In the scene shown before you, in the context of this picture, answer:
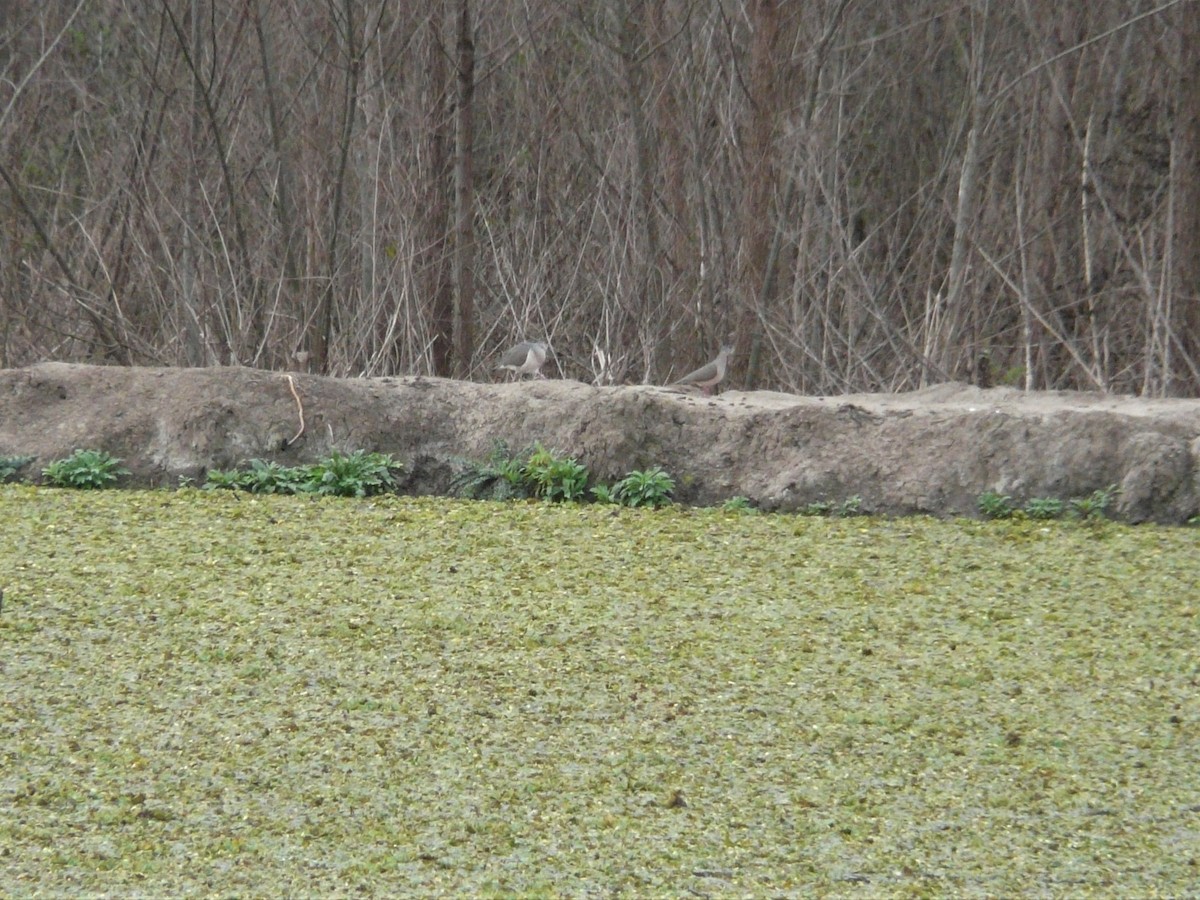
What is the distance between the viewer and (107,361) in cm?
675

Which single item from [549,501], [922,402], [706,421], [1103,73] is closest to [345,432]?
[549,501]

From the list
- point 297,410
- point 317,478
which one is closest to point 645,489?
point 317,478

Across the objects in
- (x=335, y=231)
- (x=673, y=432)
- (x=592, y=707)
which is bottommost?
(x=592, y=707)

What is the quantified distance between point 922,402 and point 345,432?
6.19 feet

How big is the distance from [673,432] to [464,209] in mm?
2709

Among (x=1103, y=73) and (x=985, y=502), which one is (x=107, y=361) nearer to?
(x=985, y=502)

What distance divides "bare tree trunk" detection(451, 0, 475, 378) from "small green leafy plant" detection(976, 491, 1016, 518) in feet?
10.2

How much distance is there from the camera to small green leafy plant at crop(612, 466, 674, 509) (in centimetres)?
450

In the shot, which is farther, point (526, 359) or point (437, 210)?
point (437, 210)

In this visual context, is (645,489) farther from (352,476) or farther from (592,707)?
(592,707)

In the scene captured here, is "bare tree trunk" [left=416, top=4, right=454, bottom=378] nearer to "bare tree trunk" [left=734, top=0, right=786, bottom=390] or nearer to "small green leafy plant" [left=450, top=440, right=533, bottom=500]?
"bare tree trunk" [left=734, top=0, right=786, bottom=390]

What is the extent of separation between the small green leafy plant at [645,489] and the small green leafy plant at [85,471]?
5.14 ft

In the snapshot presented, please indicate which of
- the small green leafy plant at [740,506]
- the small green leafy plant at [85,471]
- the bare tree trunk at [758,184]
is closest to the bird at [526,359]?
the bare tree trunk at [758,184]

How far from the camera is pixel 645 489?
14.8 ft
